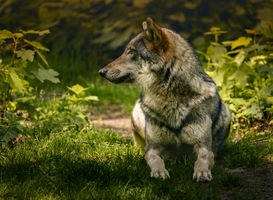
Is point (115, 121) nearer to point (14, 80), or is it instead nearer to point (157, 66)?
point (14, 80)

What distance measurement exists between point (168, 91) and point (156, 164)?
0.75 m

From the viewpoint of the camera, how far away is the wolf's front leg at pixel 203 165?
272 cm

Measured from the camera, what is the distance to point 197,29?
825 cm

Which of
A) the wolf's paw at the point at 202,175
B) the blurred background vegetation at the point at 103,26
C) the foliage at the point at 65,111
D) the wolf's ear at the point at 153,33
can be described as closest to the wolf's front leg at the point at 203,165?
the wolf's paw at the point at 202,175

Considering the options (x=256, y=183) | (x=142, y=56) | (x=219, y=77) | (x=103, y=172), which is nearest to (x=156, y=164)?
(x=103, y=172)

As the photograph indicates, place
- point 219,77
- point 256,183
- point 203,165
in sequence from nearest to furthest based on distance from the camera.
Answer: point 256,183 < point 203,165 < point 219,77

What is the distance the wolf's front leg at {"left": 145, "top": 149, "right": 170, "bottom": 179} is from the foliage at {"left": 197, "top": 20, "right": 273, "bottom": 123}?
1919mm

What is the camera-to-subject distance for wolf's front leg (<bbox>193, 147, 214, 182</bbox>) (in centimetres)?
272

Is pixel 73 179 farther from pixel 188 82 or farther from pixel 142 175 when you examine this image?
pixel 188 82

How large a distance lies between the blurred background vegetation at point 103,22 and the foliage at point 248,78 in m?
3.11

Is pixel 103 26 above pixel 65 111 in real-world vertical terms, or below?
above

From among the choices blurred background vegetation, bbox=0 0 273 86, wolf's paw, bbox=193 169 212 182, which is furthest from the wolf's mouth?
blurred background vegetation, bbox=0 0 273 86

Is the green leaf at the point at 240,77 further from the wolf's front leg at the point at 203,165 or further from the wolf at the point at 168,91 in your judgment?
the wolf's front leg at the point at 203,165

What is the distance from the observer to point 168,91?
3113 millimetres
